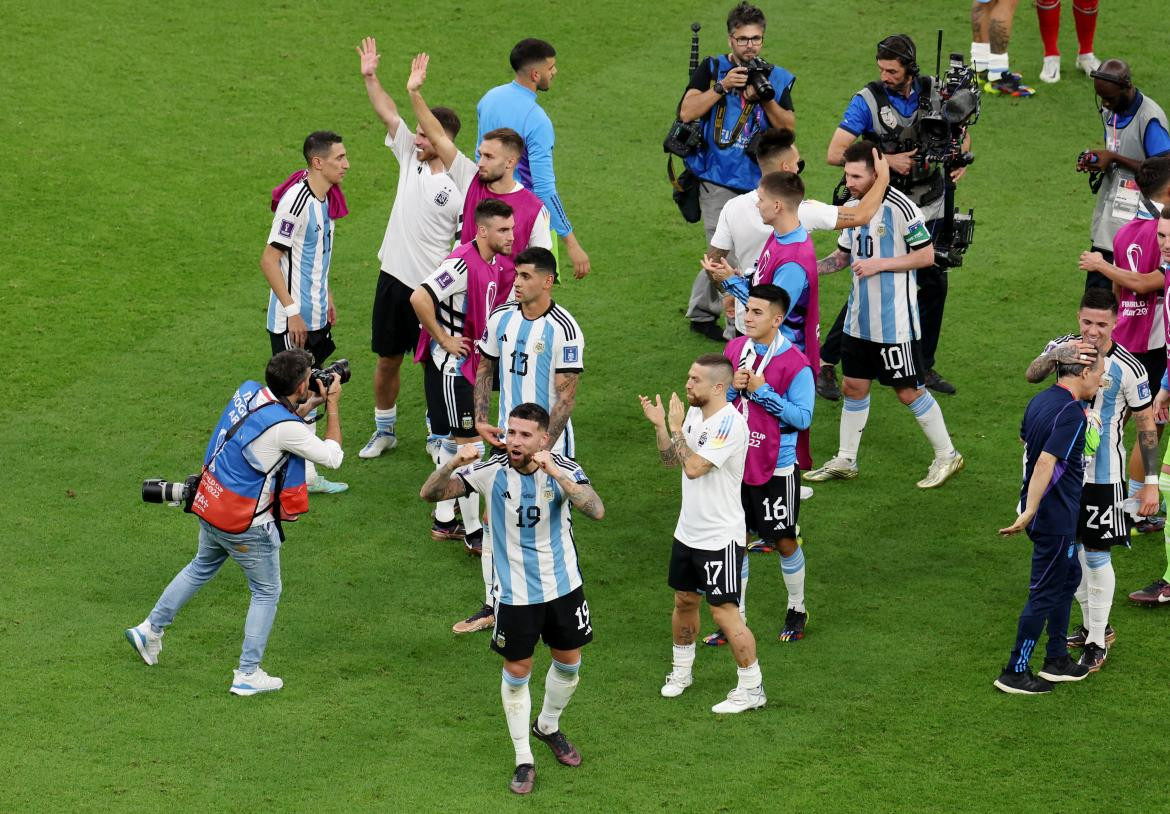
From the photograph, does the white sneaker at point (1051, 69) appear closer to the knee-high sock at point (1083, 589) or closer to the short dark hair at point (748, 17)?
the short dark hair at point (748, 17)

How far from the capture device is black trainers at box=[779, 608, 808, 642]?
803cm

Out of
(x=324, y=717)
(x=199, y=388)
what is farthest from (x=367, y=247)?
(x=324, y=717)

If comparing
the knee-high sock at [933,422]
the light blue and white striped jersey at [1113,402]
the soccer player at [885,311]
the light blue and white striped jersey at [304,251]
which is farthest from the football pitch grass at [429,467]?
the light blue and white striped jersey at [304,251]

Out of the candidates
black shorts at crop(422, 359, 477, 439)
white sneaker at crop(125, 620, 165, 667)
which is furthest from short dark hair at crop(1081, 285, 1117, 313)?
white sneaker at crop(125, 620, 165, 667)

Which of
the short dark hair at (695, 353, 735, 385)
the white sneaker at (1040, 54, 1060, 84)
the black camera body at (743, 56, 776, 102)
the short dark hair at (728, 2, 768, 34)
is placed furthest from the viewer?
the white sneaker at (1040, 54, 1060, 84)

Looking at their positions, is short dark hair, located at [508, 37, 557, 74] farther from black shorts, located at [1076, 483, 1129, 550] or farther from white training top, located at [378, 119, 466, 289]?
black shorts, located at [1076, 483, 1129, 550]

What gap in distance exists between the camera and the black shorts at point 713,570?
7051 mm

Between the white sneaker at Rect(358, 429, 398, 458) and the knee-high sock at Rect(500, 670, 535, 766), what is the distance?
3.42 meters

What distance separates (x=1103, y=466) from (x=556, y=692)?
2.96 m

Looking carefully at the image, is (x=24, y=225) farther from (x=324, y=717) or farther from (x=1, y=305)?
(x=324, y=717)

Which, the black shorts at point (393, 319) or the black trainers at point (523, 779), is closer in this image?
the black trainers at point (523, 779)

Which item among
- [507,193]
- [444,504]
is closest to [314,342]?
[444,504]

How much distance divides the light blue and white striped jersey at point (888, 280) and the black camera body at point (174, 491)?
13.6 ft

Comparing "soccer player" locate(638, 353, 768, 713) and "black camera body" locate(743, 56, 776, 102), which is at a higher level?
"black camera body" locate(743, 56, 776, 102)
